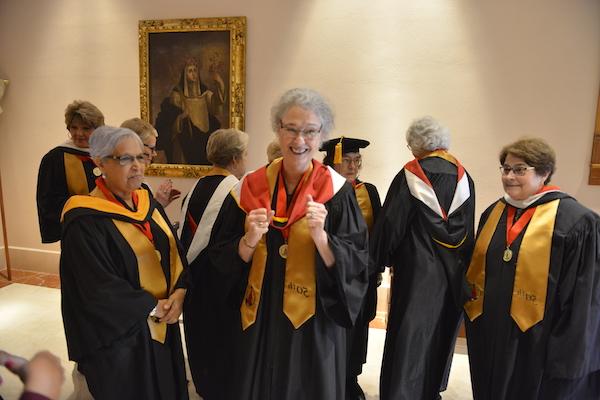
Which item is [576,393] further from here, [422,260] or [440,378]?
[422,260]

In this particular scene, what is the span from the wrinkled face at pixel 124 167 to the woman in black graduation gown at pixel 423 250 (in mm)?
1510

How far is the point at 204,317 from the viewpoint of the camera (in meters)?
2.65

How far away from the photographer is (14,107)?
5.30 m

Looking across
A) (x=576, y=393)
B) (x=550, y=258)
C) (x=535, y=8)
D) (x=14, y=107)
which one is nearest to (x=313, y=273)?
(x=550, y=258)

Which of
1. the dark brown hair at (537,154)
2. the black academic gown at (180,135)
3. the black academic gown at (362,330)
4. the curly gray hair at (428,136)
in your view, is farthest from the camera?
the black academic gown at (180,135)

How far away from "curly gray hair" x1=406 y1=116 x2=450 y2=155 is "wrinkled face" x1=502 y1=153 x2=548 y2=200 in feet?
1.39

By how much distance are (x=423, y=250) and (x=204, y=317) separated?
150 cm

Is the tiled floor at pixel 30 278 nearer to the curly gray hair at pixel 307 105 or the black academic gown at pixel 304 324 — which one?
the black academic gown at pixel 304 324

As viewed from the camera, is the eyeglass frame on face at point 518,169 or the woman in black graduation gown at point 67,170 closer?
the eyeglass frame on face at point 518,169

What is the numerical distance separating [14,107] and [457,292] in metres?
5.82

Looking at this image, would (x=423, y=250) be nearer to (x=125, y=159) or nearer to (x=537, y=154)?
(x=537, y=154)

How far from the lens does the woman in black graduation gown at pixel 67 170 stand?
2.85 meters

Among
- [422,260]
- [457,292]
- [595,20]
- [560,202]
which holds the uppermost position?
[595,20]

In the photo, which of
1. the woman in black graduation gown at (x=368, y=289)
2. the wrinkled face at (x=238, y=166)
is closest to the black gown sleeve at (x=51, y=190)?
the wrinkled face at (x=238, y=166)
